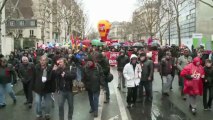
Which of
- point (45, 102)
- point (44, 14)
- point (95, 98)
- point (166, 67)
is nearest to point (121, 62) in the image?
point (166, 67)

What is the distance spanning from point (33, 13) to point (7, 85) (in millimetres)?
58233

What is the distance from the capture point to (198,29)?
184ft

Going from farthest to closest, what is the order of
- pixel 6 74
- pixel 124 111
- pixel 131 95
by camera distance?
pixel 6 74 → pixel 131 95 → pixel 124 111

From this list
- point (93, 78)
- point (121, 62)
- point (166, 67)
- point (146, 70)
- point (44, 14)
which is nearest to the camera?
point (93, 78)

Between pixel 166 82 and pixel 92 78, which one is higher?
pixel 92 78

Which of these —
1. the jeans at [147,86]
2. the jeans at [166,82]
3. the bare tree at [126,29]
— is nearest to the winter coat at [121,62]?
the jeans at [166,82]

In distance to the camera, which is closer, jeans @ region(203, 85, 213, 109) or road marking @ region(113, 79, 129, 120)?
road marking @ region(113, 79, 129, 120)

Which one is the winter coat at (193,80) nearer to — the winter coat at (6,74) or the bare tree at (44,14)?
the winter coat at (6,74)

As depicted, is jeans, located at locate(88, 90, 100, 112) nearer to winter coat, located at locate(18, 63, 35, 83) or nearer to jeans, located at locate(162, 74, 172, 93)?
winter coat, located at locate(18, 63, 35, 83)

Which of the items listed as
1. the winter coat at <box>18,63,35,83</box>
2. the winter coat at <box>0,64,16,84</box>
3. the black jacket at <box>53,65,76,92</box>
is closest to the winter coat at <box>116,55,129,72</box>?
the winter coat at <box>18,63,35,83</box>

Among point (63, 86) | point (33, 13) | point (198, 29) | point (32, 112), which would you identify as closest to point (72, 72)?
point (63, 86)

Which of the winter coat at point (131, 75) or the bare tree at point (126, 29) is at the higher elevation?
the bare tree at point (126, 29)

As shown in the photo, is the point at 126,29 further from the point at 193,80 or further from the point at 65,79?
the point at 65,79

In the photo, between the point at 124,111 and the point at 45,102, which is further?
the point at 124,111
